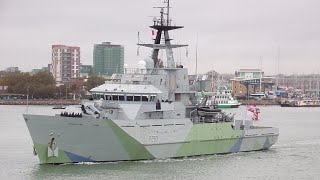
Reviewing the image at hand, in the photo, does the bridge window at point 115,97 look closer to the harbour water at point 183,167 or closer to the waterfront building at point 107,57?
the harbour water at point 183,167

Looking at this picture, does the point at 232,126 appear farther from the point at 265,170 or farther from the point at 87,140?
the point at 87,140

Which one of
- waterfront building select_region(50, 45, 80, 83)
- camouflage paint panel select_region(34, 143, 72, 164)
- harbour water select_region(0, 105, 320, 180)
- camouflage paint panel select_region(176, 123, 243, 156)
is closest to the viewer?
harbour water select_region(0, 105, 320, 180)

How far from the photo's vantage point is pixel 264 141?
37406 mm

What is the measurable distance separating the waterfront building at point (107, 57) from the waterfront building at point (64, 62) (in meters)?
7.00

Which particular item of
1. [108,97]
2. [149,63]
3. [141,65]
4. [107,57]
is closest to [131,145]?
[108,97]

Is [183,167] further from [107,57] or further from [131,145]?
[107,57]

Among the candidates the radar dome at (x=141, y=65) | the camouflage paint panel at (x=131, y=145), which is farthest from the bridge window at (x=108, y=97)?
the camouflage paint panel at (x=131, y=145)

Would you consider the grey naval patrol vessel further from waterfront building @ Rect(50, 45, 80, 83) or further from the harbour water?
waterfront building @ Rect(50, 45, 80, 83)

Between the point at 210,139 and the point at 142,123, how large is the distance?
5.65 metres

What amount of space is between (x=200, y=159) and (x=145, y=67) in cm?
537

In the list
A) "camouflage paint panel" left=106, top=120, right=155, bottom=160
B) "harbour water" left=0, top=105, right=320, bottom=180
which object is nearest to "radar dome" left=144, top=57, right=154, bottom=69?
"camouflage paint panel" left=106, top=120, right=155, bottom=160

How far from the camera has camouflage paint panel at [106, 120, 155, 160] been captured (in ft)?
90.9

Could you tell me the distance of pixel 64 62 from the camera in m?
157

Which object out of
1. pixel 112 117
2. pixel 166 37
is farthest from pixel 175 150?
pixel 166 37
